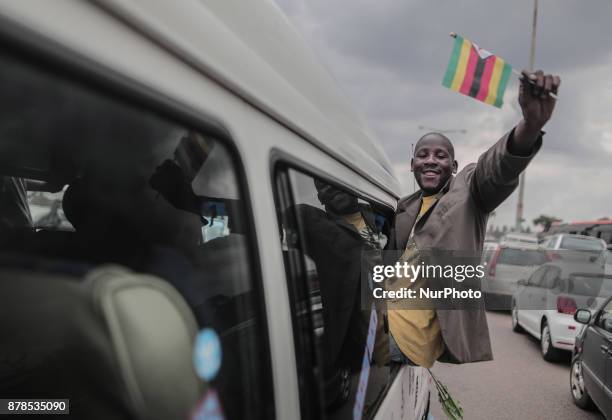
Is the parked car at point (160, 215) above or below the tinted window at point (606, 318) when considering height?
above

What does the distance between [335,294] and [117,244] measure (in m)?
1.01

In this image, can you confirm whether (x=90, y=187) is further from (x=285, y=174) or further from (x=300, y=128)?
(x=300, y=128)

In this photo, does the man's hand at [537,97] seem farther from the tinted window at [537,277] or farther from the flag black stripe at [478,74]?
the tinted window at [537,277]

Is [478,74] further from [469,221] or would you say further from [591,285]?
[591,285]

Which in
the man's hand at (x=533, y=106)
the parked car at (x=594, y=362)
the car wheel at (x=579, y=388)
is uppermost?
the man's hand at (x=533, y=106)

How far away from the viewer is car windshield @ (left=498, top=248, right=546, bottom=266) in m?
12.6

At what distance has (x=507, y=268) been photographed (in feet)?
40.8

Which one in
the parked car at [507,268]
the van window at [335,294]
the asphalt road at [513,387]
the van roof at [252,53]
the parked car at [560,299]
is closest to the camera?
the van roof at [252,53]

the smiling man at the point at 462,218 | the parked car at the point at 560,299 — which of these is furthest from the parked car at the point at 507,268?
the smiling man at the point at 462,218

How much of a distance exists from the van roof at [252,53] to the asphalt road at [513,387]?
456 centimetres

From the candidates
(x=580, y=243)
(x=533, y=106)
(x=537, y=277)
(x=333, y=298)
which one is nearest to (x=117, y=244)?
(x=333, y=298)

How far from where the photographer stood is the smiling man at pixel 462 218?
1.94 metres

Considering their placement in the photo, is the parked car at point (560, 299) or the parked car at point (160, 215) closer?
the parked car at point (160, 215)

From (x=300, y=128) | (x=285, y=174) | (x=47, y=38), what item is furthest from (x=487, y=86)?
(x=47, y=38)
